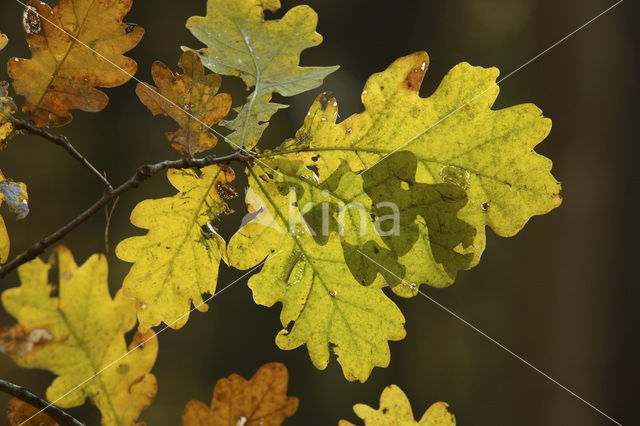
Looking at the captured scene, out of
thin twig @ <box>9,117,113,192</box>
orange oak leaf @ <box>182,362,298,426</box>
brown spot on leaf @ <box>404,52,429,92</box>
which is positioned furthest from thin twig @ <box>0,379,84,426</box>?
brown spot on leaf @ <box>404,52,429,92</box>

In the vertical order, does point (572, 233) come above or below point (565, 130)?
below

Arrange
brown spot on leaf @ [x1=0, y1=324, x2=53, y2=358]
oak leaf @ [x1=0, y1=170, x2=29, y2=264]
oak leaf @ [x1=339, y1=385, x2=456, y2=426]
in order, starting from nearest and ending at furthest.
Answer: brown spot on leaf @ [x1=0, y1=324, x2=53, y2=358], oak leaf @ [x1=0, y1=170, x2=29, y2=264], oak leaf @ [x1=339, y1=385, x2=456, y2=426]

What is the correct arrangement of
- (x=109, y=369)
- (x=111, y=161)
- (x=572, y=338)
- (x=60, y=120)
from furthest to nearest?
1. (x=111, y=161)
2. (x=572, y=338)
3. (x=60, y=120)
4. (x=109, y=369)

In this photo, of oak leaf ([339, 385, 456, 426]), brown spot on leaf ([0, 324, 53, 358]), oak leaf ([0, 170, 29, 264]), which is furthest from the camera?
oak leaf ([339, 385, 456, 426])

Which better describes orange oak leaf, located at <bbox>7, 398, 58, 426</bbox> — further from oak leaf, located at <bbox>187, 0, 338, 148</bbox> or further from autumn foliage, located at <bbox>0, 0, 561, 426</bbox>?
oak leaf, located at <bbox>187, 0, 338, 148</bbox>

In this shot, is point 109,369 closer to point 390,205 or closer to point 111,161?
point 390,205

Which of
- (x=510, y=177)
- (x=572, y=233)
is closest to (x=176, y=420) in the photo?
(x=572, y=233)

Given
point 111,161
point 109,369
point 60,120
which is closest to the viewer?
point 109,369

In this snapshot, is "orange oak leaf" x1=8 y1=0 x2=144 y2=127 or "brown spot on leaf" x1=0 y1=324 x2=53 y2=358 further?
"orange oak leaf" x1=8 y1=0 x2=144 y2=127

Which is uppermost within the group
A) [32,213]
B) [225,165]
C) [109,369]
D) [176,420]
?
[32,213]
